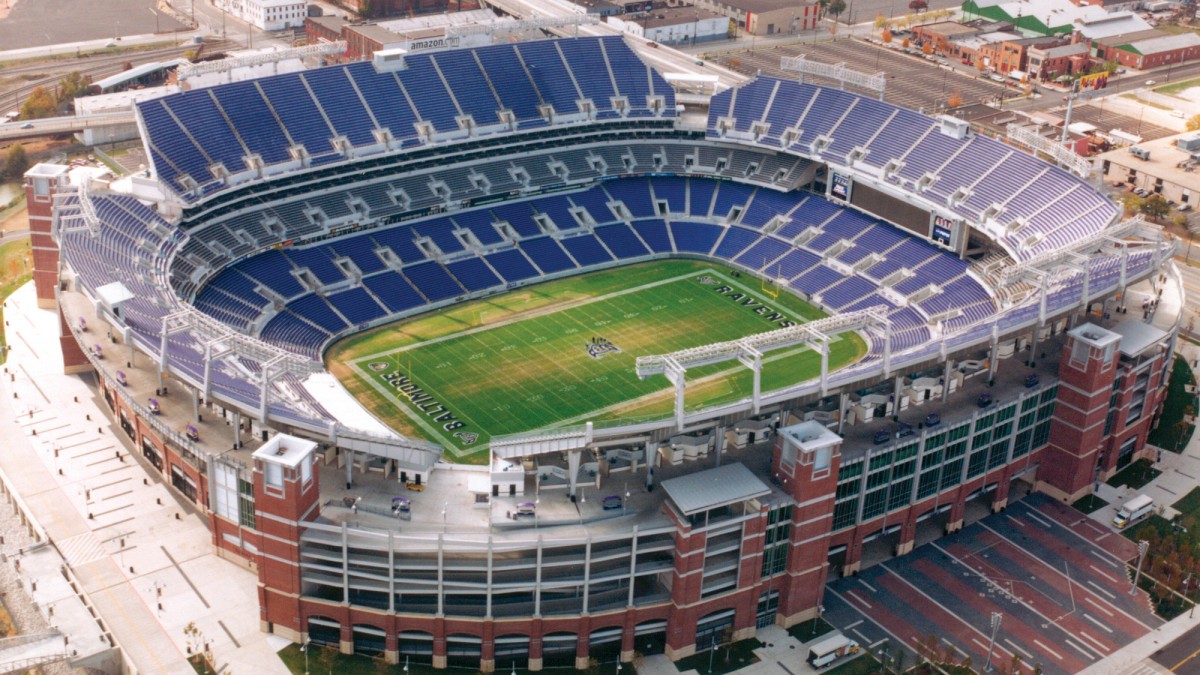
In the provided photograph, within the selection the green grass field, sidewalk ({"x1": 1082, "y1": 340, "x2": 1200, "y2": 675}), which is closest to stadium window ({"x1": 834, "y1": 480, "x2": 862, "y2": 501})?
sidewalk ({"x1": 1082, "y1": 340, "x2": 1200, "y2": 675})

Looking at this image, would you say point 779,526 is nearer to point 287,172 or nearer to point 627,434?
point 627,434

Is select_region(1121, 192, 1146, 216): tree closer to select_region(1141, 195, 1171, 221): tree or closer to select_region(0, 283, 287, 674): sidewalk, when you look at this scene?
select_region(1141, 195, 1171, 221): tree

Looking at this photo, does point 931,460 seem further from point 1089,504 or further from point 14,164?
point 14,164

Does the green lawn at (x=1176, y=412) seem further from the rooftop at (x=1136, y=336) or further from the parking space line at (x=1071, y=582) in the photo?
the parking space line at (x=1071, y=582)

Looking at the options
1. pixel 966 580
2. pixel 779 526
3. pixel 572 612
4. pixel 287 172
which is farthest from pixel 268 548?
pixel 287 172

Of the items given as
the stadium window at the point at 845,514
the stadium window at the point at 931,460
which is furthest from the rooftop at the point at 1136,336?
the stadium window at the point at 845,514

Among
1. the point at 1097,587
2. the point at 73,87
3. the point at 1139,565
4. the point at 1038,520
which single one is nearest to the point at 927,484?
the point at 1038,520
